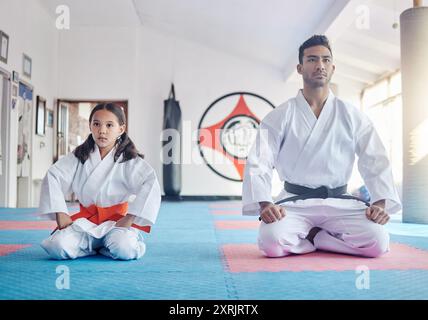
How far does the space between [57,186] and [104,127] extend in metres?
0.41

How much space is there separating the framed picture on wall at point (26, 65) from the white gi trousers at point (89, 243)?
17.5 feet

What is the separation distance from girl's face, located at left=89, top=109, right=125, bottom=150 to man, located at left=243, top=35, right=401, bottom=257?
0.78 metres

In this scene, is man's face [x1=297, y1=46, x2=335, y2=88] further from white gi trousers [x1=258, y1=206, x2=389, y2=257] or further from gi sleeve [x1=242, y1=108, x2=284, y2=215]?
white gi trousers [x1=258, y1=206, x2=389, y2=257]

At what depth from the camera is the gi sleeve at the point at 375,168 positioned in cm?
256

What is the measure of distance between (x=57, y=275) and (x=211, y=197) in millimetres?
7177

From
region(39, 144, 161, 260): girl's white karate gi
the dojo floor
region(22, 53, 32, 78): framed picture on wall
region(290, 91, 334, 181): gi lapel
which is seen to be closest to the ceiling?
region(22, 53, 32, 78): framed picture on wall

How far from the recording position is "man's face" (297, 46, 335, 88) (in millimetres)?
2647

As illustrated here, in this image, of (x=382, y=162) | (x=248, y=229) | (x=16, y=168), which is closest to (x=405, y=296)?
(x=382, y=162)

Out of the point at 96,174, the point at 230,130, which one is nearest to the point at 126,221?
the point at 96,174

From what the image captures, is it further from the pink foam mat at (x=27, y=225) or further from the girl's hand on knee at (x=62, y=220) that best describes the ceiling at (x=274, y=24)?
the girl's hand on knee at (x=62, y=220)

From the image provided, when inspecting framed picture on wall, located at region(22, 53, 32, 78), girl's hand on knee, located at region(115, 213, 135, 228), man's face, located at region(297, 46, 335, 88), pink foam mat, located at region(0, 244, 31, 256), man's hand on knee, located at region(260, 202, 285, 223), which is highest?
framed picture on wall, located at region(22, 53, 32, 78)

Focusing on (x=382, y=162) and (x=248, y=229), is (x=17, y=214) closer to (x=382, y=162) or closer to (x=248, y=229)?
(x=248, y=229)

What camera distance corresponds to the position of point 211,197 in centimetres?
916

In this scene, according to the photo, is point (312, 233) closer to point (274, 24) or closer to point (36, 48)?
point (274, 24)
